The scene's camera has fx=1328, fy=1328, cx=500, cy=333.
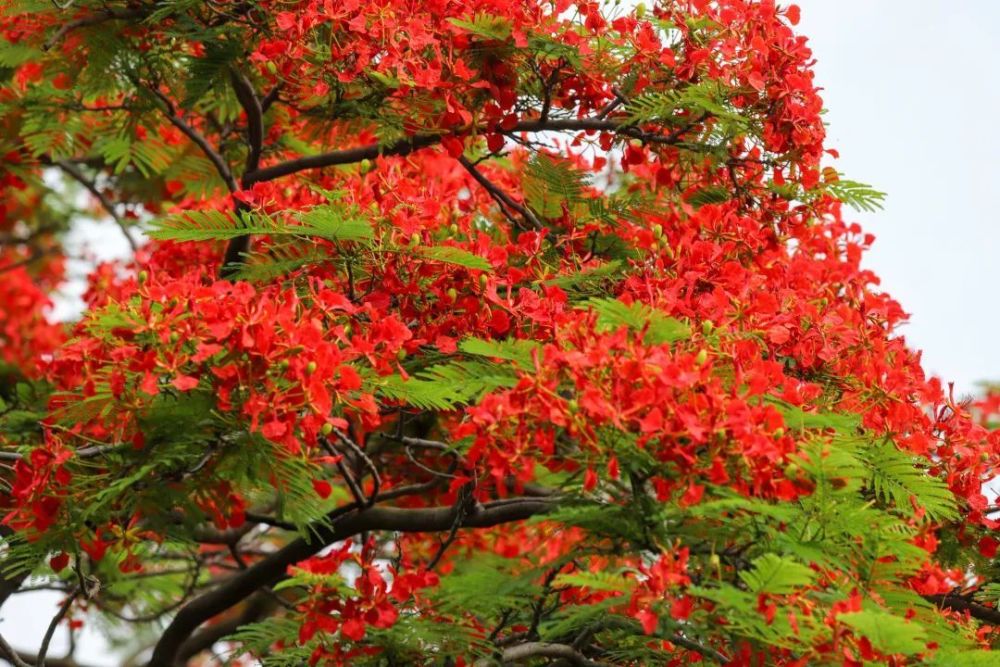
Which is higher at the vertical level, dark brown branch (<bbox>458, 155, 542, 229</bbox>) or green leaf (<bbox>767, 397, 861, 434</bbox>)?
dark brown branch (<bbox>458, 155, 542, 229</bbox>)

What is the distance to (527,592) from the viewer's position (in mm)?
3900

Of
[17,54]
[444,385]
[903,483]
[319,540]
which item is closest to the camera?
[444,385]

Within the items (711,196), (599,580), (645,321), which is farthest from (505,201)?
(599,580)

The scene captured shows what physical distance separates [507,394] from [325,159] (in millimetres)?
2434

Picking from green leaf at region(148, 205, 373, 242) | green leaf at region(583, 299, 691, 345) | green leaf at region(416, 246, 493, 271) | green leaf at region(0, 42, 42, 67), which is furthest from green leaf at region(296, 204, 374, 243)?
green leaf at region(0, 42, 42, 67)

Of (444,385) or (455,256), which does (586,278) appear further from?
(444,385)

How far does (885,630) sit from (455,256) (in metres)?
1.81

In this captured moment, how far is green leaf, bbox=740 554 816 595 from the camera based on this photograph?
10.2ft

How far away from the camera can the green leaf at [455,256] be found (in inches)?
166

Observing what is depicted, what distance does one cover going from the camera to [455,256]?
13.9ft

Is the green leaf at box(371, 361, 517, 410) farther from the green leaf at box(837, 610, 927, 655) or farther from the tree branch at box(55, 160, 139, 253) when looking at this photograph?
the tree branch at box(55, 160, 139, 253)

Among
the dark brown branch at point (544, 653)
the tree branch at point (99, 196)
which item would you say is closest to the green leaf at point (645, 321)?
the dark brown branch at point (544, 653)

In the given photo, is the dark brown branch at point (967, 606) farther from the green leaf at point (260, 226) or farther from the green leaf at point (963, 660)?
the green leaf at point (260, 226)

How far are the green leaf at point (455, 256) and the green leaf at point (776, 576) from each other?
1.46 meters
